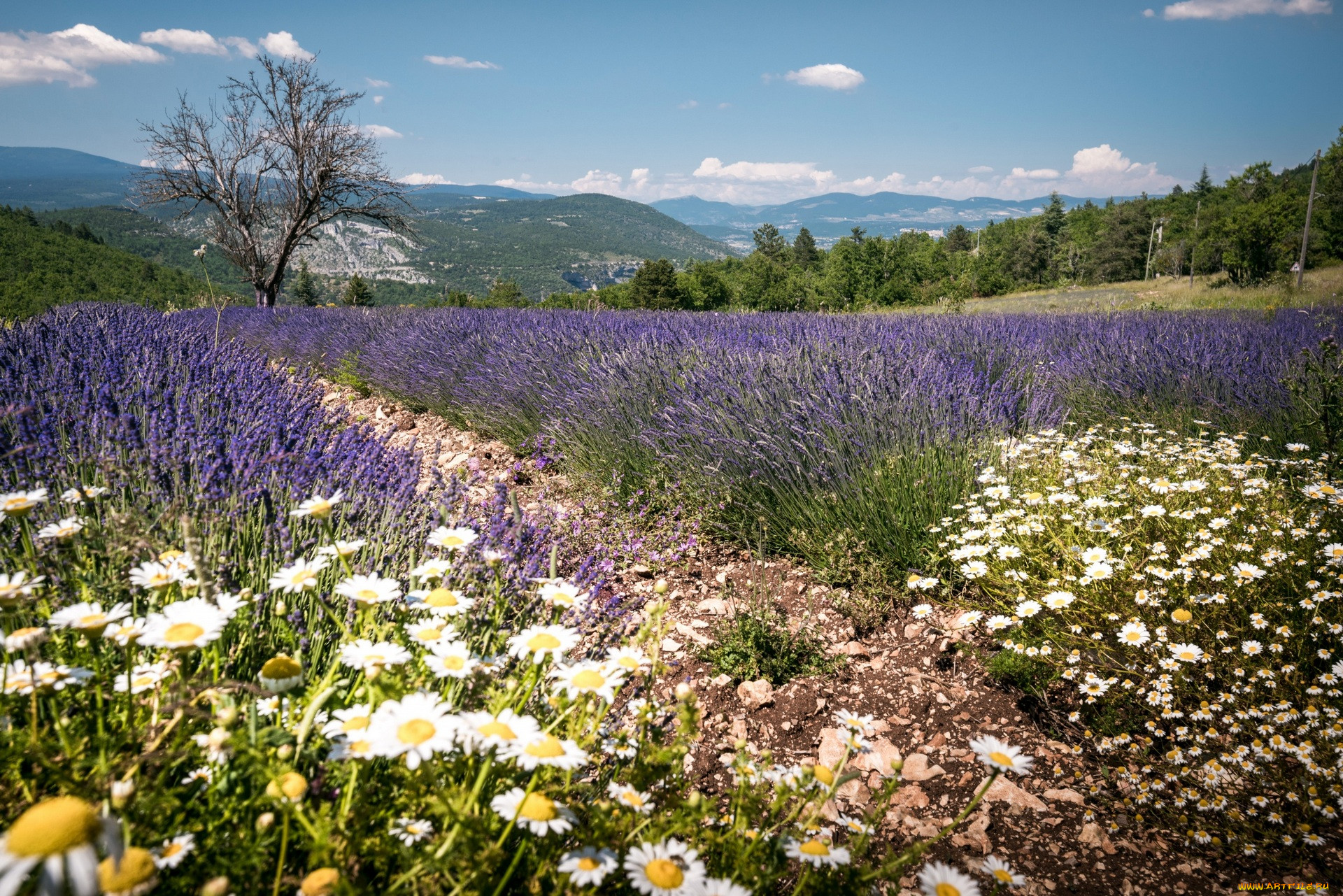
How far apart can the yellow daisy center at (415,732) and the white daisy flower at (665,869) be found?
332mm

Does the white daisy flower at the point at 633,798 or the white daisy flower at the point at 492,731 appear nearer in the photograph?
the white daisy flower at the point at 492,731

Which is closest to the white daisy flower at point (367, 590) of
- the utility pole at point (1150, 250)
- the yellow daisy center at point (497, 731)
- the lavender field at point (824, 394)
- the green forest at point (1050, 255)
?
the yellow daisy center at point (497, 731)

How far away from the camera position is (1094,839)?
1679 millimetres

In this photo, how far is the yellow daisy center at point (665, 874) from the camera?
0.83 meters

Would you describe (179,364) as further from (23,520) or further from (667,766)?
(667,766)

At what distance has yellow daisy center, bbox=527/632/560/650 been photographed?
3.38ft

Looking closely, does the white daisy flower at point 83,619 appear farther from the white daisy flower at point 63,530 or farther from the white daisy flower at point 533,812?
the white daisy flower at point 533,812

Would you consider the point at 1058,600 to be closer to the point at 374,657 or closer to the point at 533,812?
the point at 533,812

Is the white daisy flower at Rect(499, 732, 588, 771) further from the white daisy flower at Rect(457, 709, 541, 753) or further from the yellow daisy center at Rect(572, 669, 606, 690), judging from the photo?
the yellow daisy center at Rect(572, 669, 606, 690)

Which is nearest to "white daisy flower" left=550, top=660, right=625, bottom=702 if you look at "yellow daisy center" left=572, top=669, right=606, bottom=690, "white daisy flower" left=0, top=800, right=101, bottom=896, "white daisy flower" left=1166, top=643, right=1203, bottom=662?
"yellow daisy center" left=572, top=669, right=606, bottom=690

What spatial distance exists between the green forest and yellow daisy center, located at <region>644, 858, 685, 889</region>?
1552 centimetres

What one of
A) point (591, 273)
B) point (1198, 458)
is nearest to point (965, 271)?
point (1198, 458)

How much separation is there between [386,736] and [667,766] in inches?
19.7

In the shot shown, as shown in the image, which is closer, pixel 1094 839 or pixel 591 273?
pixel 1094 839
